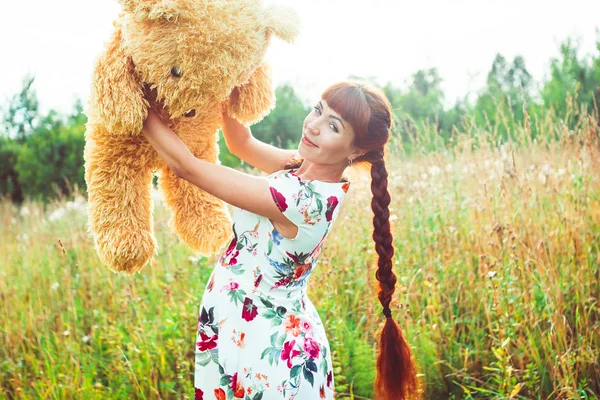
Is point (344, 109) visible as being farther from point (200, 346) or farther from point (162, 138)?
point (200, 346)

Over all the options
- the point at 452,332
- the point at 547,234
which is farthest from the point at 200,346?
the point at 547,234

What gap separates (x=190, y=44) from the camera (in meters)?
1.39

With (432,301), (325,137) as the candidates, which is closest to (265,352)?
(325,137)

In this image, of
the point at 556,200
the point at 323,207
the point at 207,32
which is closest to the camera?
the point at 207,32

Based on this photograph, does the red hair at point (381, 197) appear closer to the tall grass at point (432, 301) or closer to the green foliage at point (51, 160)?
the tall grass at point (432, 301)

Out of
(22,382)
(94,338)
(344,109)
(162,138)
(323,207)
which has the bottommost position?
(22,382)

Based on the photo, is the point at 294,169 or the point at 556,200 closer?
the point at 294,169

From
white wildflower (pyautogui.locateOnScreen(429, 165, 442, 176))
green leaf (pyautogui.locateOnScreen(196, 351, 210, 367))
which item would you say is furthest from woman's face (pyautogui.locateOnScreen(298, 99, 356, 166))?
white wildflower (pyautogui.locateOnScreen(429, 165, 442, 176))

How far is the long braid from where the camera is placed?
199cm

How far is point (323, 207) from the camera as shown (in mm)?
1701

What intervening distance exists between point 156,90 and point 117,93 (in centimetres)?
14

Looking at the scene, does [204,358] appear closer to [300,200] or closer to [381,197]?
[300,200]

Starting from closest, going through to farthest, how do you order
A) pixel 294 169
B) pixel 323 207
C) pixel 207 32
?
1. pixel 207 32
2. pixel 323 207
3. pixel 294 169

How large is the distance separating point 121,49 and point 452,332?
2.25 metres
